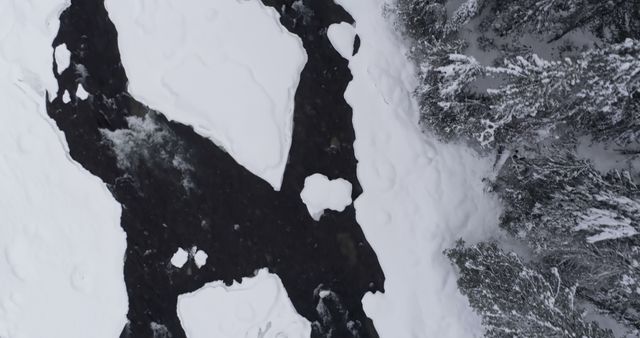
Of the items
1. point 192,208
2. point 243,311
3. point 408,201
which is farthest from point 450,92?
point 243,311

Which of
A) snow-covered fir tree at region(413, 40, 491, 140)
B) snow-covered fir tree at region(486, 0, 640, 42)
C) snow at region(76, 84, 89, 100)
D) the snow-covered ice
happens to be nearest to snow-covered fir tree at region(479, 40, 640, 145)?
snow-covered fir tree at region(413, 40, 491, 140)

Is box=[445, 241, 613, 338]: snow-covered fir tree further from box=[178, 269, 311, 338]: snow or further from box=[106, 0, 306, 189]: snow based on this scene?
box=[106, 0, 306, 189]: snow

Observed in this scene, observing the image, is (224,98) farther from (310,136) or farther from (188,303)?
(188,303)

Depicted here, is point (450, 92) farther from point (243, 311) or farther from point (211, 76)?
point (243, 311)

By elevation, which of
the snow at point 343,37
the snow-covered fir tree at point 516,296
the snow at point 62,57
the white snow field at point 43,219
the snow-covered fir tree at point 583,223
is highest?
the snow-covered fir tree at point 583,223

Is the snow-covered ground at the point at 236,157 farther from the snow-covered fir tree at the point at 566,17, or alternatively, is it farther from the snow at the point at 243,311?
the snow-covered fir tree at the point at 566,17

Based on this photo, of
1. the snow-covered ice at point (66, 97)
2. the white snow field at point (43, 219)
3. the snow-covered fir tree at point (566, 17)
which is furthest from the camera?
the snow-covered ice at point (66, 97)

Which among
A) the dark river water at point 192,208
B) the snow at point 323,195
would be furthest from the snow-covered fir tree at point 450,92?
the snow at point 323,195
